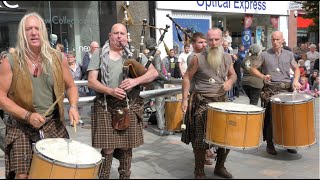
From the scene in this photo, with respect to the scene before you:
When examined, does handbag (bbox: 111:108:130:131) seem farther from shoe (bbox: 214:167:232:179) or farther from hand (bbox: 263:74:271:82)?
hand (bbox: 263:74:271:82)

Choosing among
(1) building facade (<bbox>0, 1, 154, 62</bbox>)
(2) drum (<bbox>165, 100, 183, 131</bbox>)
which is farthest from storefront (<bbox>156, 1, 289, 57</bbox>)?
(2) drum (<bbox>165, 100, 183, 131</bbox>)

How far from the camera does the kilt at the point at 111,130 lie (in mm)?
4133

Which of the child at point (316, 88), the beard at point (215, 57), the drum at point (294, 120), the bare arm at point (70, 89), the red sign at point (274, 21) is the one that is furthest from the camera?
the red sign at point (274, 21)

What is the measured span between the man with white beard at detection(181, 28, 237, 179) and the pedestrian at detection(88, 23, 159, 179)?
768 millimetres

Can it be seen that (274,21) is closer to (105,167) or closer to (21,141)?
(105,167)

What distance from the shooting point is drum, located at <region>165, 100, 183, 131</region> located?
7258mm

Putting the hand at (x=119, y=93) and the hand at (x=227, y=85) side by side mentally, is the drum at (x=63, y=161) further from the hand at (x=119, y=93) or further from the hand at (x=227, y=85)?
the hand at (x=227, y=85)

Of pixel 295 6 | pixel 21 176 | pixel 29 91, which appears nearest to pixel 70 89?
pixel 29 91

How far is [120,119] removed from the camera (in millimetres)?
4082

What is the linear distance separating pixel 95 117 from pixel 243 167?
1.92m

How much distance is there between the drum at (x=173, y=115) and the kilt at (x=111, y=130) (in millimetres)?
3035

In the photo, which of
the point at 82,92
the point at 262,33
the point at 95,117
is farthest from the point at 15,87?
the point at 262,33

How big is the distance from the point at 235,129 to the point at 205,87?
2.32 ft

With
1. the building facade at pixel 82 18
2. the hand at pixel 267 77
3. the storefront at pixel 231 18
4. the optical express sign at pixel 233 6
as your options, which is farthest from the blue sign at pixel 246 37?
the hand at pixel 267 77
